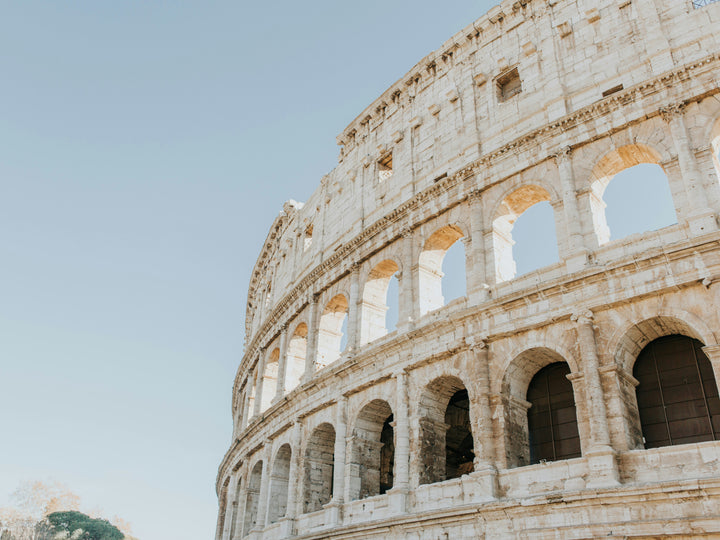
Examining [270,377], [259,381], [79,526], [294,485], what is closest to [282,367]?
[270,377]

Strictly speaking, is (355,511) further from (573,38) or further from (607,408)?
(573,38)

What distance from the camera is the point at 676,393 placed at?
11.7m

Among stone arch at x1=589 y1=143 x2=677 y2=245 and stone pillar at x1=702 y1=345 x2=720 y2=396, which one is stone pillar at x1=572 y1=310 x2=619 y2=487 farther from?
stone arch at x1=589 y1=143 x2=677 y2=245

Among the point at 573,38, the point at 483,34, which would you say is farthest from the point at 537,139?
the point at 483,34

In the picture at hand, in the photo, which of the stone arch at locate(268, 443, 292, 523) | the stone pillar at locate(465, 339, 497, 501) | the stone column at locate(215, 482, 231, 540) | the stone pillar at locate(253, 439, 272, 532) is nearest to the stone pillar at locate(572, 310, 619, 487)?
the stone pillar at locate(465, 339, 497, 501)

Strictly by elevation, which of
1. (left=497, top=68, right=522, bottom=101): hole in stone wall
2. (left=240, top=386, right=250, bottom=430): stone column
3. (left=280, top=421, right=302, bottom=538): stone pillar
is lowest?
(left=280, top=421, right=302, bottom=538): stone pillar

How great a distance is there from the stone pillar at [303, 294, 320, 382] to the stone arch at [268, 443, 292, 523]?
224cm

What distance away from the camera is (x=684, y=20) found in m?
14.0

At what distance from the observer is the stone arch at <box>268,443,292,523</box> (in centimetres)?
1848

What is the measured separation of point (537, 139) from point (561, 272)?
356 cm

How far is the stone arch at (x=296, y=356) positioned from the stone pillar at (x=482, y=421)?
8468 mm

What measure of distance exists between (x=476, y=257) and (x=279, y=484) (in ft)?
30.2

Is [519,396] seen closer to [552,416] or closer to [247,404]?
[552,416]

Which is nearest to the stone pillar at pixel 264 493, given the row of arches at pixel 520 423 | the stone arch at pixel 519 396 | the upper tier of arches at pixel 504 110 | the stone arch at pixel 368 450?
the row of arches at pixel 520 423
